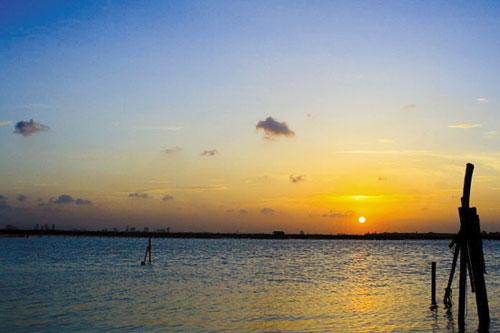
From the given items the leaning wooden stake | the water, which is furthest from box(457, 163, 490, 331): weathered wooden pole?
the water

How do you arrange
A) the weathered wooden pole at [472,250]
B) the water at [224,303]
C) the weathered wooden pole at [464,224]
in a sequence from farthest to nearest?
1. the water at [224,303]
2. the weathered wooden pole at [464,224]
3. the weathered wooden pole at [472,250]

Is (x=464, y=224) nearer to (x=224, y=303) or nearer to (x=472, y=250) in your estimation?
(x=472, y=250)

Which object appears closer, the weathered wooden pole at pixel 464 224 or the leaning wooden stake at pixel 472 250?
the leaning wooden stake at pixel 472 250

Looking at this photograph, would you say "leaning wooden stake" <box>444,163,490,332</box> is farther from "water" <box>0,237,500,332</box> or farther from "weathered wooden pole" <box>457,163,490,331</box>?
"water" <box>0,237,500,332</box>

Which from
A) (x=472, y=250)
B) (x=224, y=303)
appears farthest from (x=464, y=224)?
(x=224, y=303)

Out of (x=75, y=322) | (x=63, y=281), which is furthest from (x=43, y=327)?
(x=63, y=281)

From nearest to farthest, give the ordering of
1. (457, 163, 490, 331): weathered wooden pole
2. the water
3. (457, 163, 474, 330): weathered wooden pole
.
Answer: (457, 163, 490, 331): weathered wooden pole, (457, 163, 474, 330): weathered wooden pole, the water

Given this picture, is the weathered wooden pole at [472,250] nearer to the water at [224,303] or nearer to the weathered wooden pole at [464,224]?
the weathered wooden pole at [464,224]

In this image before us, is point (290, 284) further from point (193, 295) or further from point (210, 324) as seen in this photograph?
point (210, 324)

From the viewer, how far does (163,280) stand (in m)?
47.6

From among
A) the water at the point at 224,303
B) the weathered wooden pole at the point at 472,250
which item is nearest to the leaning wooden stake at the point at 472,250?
the weathered wooden pole at the point at 472,250

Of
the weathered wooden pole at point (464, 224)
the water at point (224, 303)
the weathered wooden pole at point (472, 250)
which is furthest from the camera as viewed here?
the water at point (224, 303)

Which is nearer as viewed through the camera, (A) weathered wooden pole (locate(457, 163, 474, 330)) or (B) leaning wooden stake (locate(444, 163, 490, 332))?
(B) leaning wooden stake (locate(444, 163, 490, 332))

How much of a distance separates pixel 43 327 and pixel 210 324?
7469 mm
